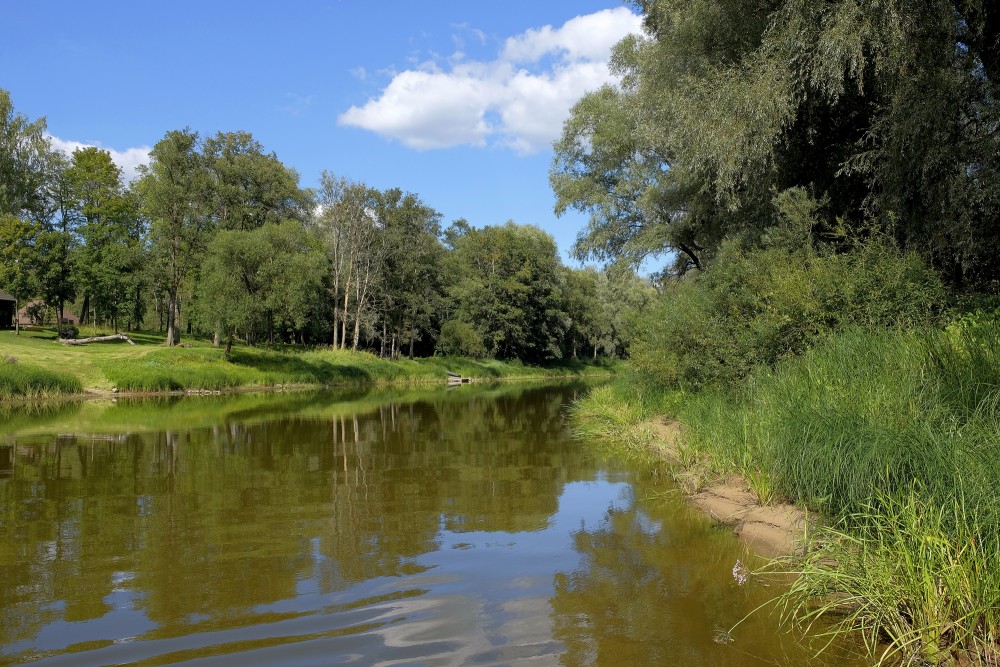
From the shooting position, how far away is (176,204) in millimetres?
38781

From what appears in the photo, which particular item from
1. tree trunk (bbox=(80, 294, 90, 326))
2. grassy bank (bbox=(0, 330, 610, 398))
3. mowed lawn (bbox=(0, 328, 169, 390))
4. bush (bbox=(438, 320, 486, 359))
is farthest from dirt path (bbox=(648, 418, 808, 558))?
tree trunk (bbox=(80, 294, 90, 326))

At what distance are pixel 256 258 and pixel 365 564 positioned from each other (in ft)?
109

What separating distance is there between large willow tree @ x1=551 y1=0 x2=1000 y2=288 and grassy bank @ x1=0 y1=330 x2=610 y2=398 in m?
23.6

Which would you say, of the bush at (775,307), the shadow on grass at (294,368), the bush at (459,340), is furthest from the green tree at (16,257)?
the bush at (775,307)

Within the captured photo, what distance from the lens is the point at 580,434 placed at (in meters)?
15.8

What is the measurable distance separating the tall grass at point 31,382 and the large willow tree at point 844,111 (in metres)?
23.5

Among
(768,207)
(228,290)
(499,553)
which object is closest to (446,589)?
(499,553)

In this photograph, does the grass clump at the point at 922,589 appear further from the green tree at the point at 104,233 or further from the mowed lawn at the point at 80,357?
the green tree at the point at 104,233

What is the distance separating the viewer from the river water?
4.38 m

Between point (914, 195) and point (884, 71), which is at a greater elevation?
point (884, 71)

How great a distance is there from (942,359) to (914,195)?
6.20m

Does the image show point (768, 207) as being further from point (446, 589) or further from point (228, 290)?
point (228, 290)

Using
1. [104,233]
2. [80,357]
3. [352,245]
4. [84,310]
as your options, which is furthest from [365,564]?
[84,310]

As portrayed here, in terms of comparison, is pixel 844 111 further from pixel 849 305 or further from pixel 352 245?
pixel 352 245
